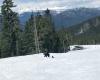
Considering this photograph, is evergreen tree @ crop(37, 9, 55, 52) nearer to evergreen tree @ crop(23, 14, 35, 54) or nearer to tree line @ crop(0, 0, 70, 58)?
tree line @ crop(0, 0, 70, 58)

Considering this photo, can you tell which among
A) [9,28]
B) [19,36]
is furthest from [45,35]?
[9,28]

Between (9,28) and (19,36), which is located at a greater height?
(9,28)

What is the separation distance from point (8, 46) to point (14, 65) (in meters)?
49.7

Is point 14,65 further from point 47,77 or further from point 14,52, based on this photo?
point 14,52

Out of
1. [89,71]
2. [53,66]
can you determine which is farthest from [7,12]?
[89,71]

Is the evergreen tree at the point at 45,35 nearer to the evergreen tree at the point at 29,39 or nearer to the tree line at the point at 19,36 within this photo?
the tree line at the point at 19,36

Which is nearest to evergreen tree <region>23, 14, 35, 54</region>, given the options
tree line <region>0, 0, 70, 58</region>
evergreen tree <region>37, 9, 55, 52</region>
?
tree line <region>0, 0, 70, 58</region>

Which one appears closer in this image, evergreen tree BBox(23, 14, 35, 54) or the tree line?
the tree line

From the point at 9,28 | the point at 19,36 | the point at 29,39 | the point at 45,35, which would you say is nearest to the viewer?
the point at 9,28

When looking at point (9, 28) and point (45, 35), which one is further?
point (45, 35)

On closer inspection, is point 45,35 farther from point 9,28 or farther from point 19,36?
point 9,28

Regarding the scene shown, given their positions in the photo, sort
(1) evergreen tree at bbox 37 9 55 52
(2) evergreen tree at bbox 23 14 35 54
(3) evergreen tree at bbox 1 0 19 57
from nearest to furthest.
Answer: (3) evergreen tree at bbox 1 0 19 57 → (2) evergreen tree at bbox 23 14 35 54 → (1) evergreen tree at bbox 37 9 55 52

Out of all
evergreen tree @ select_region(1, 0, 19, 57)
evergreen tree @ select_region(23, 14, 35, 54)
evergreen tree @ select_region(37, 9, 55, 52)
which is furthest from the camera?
evergreen tree @ select_region(37, 9, 55, 52)

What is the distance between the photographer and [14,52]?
79500 mm
